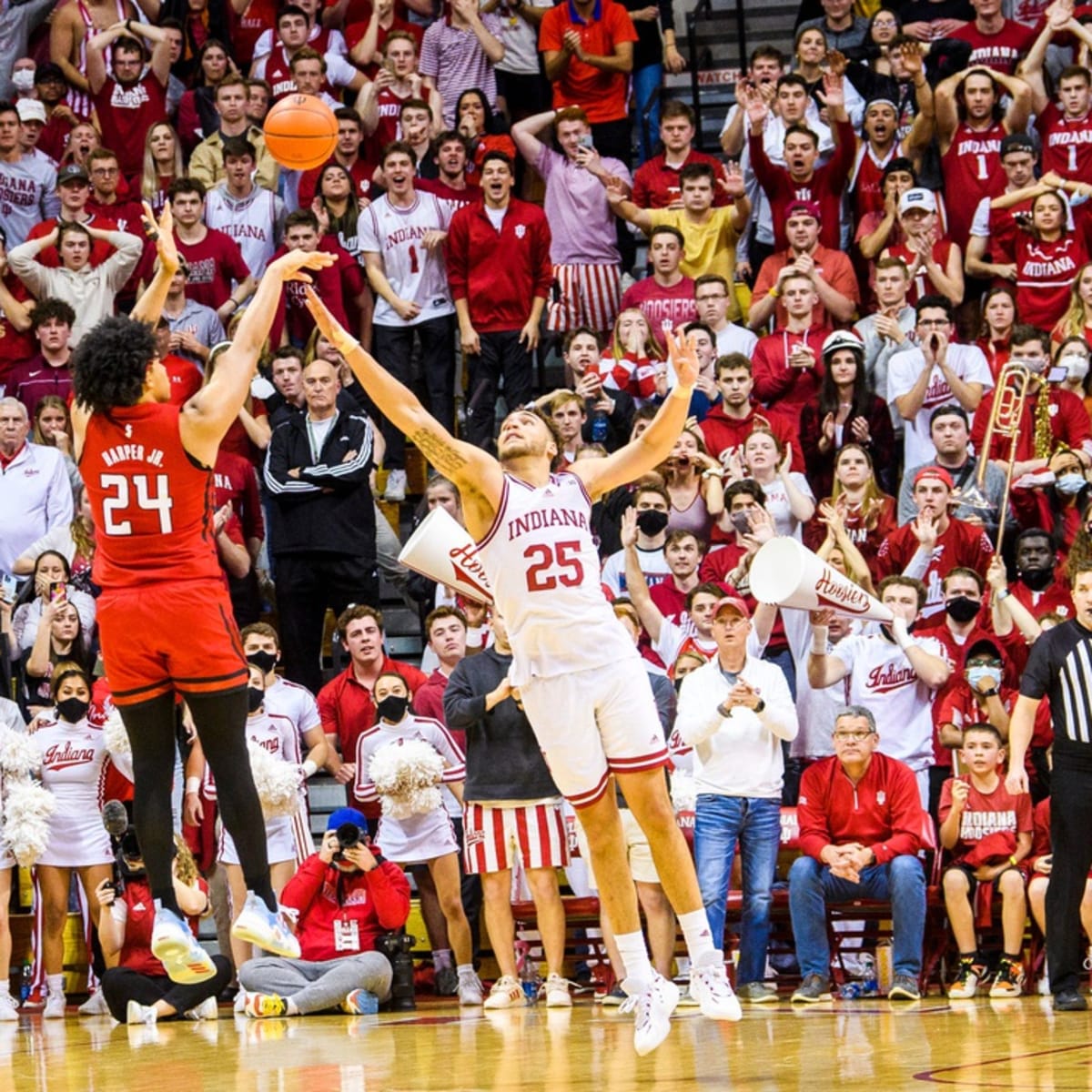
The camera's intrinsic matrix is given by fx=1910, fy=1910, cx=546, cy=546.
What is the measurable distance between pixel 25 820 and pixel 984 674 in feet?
20.4

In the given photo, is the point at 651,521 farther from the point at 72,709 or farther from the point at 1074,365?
the point at 72,709

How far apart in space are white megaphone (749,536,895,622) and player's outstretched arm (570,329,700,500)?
2.74m

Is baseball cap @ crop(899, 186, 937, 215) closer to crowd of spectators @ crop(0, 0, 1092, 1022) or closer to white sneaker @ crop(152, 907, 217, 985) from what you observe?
crowd of spectators @ crop(0, 0, 1092, 1022)

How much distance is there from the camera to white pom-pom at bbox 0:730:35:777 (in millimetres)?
12641

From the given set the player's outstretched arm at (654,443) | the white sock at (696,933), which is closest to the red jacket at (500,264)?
the player's outstretched arm at (654,443)

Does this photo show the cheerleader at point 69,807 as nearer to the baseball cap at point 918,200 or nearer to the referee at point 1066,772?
the referee at point 1066,772

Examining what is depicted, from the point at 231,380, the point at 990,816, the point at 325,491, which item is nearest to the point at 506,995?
the point at 990,816

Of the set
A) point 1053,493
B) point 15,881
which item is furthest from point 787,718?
point 15,881

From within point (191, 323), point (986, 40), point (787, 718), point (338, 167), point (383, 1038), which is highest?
point (986, 40)

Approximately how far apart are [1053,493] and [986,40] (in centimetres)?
562

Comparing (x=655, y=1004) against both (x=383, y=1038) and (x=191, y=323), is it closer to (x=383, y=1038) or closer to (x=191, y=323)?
(x=383, y=1038)

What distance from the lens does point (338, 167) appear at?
16.3 m

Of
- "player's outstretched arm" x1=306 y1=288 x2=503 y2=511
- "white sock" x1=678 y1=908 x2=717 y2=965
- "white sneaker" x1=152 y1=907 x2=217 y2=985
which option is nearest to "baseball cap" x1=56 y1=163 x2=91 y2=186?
"player's outstretched arm" x1=306 y1=288 x2=503 y2=511

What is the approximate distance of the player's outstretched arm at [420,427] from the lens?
7906mm
